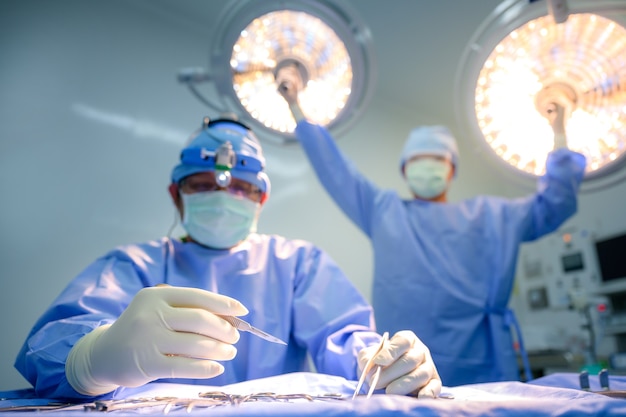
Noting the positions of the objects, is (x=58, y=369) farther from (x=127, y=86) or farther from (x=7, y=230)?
(x=127, y=86)

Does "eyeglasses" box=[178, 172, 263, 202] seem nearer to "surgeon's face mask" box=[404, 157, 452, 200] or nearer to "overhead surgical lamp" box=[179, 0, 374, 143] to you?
"overhead surgical lamp" box=[179, 0, 374, 143]

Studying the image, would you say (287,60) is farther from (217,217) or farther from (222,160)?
(217,217)

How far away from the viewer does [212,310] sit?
0.91 m

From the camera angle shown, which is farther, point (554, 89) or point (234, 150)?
point (554, 89)

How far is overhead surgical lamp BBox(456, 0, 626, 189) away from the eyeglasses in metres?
0.82

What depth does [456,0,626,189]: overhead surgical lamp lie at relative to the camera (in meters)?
1.52

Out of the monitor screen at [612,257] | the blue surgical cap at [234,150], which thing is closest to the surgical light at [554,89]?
the blue surgical cap at [234,150]

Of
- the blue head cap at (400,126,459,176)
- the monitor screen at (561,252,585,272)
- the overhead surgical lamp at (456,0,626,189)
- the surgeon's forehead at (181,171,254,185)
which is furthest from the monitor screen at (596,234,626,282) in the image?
the surgeon's forehead at (181,171,254,185)

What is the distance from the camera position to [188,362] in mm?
890

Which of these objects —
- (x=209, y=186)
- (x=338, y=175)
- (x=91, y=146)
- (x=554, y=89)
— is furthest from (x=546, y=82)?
(x=91, y=146)

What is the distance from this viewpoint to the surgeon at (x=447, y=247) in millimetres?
2008

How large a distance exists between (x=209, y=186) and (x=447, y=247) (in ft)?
3.83

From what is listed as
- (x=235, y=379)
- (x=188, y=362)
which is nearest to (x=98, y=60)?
(x=235, y=379)

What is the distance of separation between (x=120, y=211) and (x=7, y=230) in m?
0.48
